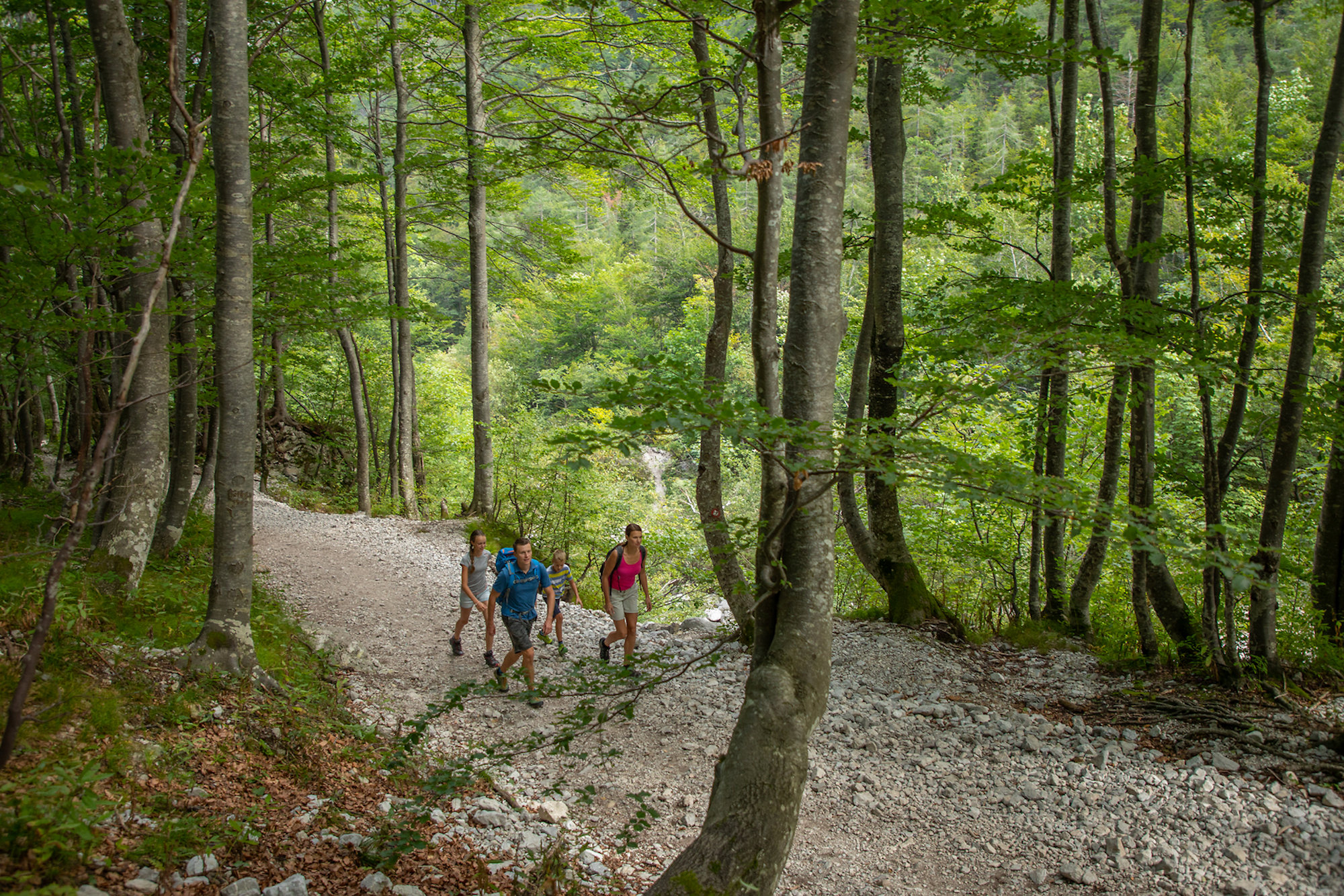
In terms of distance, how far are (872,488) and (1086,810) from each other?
3796mm

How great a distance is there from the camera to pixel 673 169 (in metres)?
8.38

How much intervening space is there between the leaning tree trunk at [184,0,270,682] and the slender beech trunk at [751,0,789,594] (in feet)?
11.8

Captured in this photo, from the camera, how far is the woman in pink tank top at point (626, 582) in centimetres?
700

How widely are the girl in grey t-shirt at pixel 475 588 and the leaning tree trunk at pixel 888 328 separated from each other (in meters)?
3.98

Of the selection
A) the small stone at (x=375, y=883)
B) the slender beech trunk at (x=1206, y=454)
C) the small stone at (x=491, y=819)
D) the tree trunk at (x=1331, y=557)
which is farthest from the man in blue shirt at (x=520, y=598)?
the tree trunk at (x=1331, y=557)

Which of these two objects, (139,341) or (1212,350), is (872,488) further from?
(139,341)

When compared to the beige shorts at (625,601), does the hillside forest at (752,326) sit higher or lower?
higher

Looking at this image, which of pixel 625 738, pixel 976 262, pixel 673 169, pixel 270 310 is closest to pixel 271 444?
pixel 270 310

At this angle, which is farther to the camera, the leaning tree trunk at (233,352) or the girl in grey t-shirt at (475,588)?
the girl in grey t-shirt at (475,588)

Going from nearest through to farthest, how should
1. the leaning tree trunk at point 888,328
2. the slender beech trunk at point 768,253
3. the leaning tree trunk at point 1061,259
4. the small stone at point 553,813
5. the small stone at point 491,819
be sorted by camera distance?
the slender beech trunk at point 768,253
the small stone at point 491,819
the small stone at point 553,813
the leaning tree trunk at point 1061,259
the leaning tree trunk at point 888,328

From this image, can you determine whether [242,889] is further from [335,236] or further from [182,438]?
[335,236]

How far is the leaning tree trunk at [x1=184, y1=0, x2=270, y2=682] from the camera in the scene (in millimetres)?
4793

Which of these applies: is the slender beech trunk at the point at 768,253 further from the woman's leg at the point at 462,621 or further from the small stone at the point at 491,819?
the woman's leg at the point at 462,621

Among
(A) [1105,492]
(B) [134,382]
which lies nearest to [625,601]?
(A) [1105,492]
